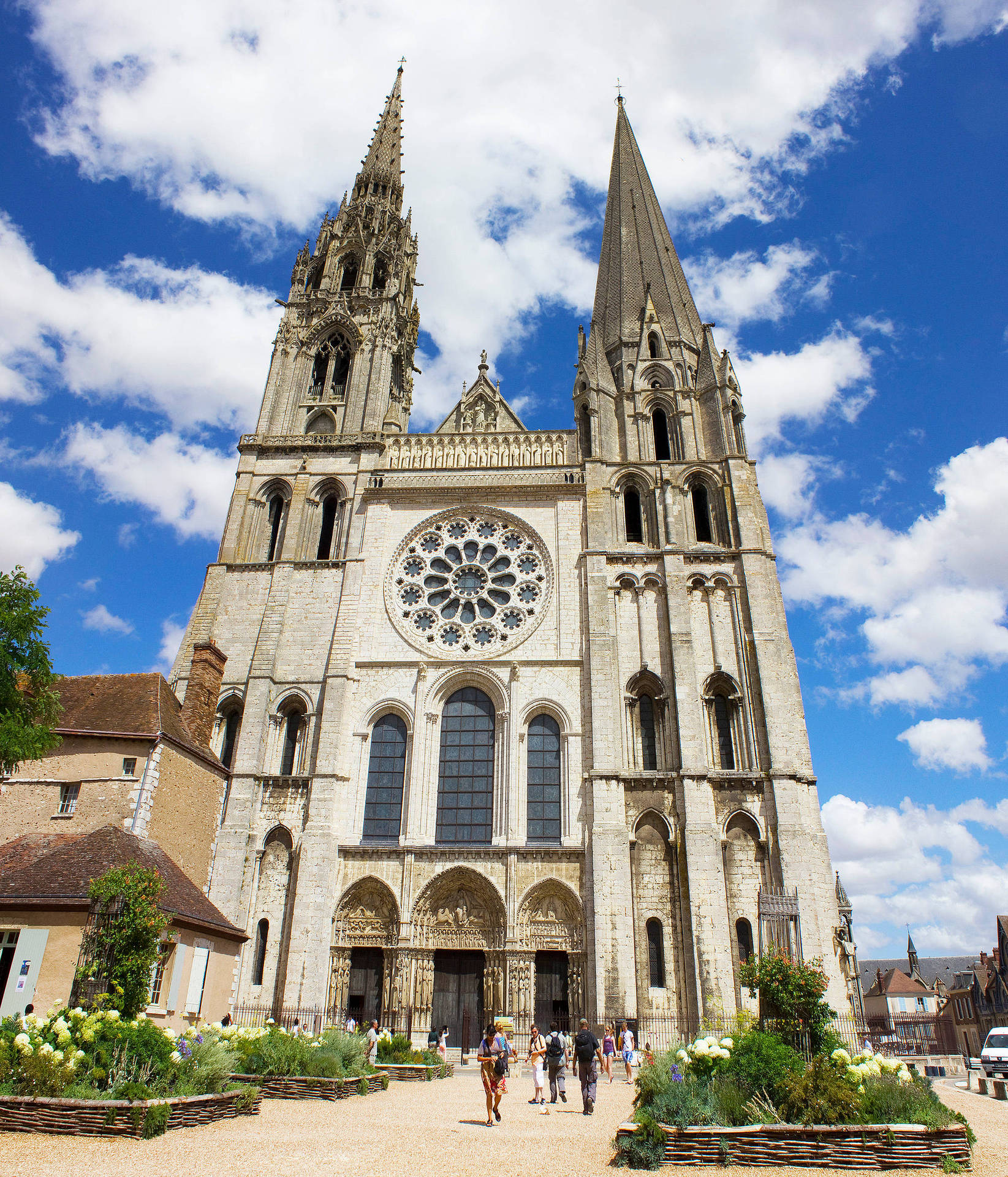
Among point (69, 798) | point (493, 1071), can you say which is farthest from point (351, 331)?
point (493, 1071)

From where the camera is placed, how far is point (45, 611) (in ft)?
52.2

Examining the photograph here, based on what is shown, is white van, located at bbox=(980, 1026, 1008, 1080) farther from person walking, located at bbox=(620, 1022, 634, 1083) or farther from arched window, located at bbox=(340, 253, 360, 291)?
arched window, located at bbox=(340, 253, 360, 291)

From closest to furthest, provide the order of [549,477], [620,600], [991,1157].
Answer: [991,1157] < [620,600] < [549,477]

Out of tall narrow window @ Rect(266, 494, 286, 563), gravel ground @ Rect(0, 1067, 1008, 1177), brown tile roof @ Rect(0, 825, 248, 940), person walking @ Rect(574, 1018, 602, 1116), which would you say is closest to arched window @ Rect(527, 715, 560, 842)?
brown tile roof @ Rect(0, 825, 248, 940)

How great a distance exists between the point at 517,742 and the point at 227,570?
421 inches

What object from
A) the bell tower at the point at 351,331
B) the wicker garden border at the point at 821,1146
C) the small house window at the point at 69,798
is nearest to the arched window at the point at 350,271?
the bell tower at the point at 351,331

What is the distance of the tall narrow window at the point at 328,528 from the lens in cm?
2698

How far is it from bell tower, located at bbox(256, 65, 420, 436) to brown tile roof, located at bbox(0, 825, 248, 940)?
606 inches

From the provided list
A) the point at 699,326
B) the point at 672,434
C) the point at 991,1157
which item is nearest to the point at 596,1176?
the point at 991,1157

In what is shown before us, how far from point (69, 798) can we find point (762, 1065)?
50.6 feet

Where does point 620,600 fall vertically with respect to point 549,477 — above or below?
below

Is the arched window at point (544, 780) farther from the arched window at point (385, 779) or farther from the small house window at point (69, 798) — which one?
the small house window at point (69, 798)

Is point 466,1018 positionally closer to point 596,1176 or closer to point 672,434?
point 596,1176

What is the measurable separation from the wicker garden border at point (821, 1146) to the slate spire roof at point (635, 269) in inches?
1012
